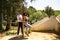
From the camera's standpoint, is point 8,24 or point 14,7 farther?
point 8,24

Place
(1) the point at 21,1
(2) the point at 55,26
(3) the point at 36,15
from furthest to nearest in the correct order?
1. (3) the point at 36,15
2. (1) the point at 21,1
3. (2) the point at 55,26

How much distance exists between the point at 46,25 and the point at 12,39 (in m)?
6.04

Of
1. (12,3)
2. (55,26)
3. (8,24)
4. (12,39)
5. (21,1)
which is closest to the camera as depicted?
(12,39)

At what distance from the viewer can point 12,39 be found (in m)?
11.9

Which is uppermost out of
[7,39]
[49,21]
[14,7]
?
[14,7]

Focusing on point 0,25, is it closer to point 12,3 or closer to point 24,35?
point 12,3

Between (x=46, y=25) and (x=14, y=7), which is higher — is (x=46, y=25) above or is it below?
below

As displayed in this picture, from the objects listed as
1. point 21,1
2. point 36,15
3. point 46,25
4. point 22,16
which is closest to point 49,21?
point 46,25

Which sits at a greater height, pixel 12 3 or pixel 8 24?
pixel 12 3

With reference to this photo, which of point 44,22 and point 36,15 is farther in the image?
point 36,15

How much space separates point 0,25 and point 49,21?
6404 mm

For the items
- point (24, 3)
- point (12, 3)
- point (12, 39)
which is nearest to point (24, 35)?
point (12, 39)

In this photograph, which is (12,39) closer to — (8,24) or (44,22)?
(44,22)

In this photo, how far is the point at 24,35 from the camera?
1238 centimetres
